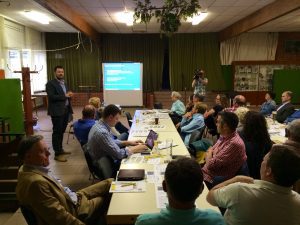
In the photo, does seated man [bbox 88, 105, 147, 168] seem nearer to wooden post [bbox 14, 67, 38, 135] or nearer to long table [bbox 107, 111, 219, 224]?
long table [bbox 107, 111, 219, 224]

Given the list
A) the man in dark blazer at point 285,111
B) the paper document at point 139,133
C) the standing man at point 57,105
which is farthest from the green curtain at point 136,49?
the paper document at point 139,133

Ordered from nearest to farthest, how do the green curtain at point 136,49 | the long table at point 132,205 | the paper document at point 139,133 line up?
the long table at point 132,205, the paper document at point 139,133, the green curtain at point 136,49

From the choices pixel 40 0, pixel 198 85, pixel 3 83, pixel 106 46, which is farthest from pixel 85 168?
pixel 106 46

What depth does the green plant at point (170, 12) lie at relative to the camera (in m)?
3.49

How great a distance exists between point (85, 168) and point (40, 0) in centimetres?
282

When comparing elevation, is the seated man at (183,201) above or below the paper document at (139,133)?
above

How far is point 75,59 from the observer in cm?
1059

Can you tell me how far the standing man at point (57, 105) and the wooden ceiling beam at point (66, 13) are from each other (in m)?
1.12

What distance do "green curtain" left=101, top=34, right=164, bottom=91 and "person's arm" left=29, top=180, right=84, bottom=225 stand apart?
30.2 ft

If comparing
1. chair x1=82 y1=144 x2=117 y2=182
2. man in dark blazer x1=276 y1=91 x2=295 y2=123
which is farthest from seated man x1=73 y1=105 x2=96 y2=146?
man in dark blazer x1=276 y1=91 x2=295 y2=123

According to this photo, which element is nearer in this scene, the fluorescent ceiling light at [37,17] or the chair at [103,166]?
the chair at [103,166]

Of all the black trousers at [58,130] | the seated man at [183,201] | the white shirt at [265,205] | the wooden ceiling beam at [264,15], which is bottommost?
the black trousers at [58,130]

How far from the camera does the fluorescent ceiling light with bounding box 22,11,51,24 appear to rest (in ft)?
22.4

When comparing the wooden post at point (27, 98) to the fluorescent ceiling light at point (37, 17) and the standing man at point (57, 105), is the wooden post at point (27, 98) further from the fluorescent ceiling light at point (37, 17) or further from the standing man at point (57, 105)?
the fluorescent ceiling light at point (37, 17)
